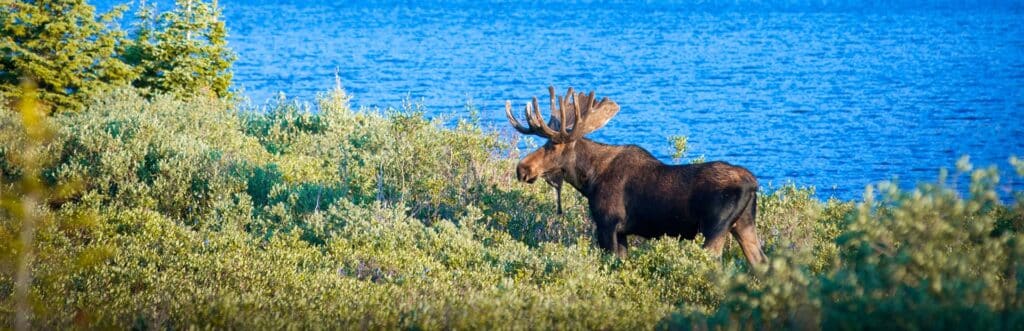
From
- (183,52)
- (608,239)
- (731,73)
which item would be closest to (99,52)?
(183,52)

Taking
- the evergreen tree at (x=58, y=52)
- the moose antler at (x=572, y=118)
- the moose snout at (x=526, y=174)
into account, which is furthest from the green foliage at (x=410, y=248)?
the evergreen tree at (x=58, y=52)

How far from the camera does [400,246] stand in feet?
39.9

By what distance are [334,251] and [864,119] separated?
34.5 meters

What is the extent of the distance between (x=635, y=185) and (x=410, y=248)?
2539 millimetres

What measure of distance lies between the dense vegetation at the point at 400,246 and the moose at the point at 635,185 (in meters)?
0.36

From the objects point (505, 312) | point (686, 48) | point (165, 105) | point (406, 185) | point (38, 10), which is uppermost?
point (686, 48)

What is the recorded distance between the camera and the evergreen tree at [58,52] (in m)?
23.5

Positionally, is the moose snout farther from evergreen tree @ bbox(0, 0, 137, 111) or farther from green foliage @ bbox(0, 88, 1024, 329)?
evergreen tree @ bbox(0, 0, 137, 111)

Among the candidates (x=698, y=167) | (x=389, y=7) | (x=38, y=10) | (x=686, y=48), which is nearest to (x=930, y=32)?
(x=686, y=48)

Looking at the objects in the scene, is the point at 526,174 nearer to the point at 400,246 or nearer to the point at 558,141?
the point at 558,141

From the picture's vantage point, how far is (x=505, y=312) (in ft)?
25.1

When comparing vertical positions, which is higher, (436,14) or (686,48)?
(436,14)

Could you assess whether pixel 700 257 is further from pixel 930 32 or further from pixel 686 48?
pixel 930 32

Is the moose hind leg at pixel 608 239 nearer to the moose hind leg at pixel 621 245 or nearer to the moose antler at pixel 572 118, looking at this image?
the moose hind leg at pixel 621 245
